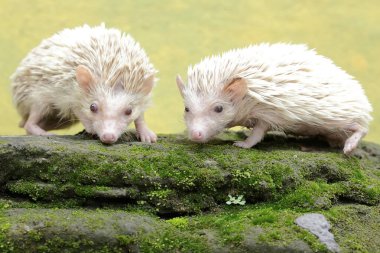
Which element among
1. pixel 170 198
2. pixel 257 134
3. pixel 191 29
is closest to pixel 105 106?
pixel 170 198

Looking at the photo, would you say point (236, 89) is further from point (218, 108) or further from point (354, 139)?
point (354, 139)

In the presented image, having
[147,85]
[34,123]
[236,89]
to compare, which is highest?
[236,89]

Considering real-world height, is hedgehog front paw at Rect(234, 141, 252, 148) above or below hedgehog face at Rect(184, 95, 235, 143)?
below

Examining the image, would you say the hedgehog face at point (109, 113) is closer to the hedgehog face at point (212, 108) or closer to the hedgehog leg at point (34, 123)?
the hedgehog face at point (212, 108)

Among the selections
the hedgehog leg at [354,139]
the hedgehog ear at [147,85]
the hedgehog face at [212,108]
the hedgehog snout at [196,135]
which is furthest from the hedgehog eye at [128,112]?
the hedgehog leg at [354,139]


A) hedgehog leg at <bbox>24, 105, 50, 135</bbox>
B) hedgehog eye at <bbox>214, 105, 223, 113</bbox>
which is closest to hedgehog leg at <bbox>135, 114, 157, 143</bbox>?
hedgehog eye at <bbox>214, 105, 223, 113</bbox>

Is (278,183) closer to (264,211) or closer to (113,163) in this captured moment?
(264,211)

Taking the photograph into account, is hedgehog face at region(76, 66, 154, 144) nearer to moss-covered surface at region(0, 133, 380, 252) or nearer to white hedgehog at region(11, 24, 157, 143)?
white hedgehog at region(11, 24, 157, 143)
